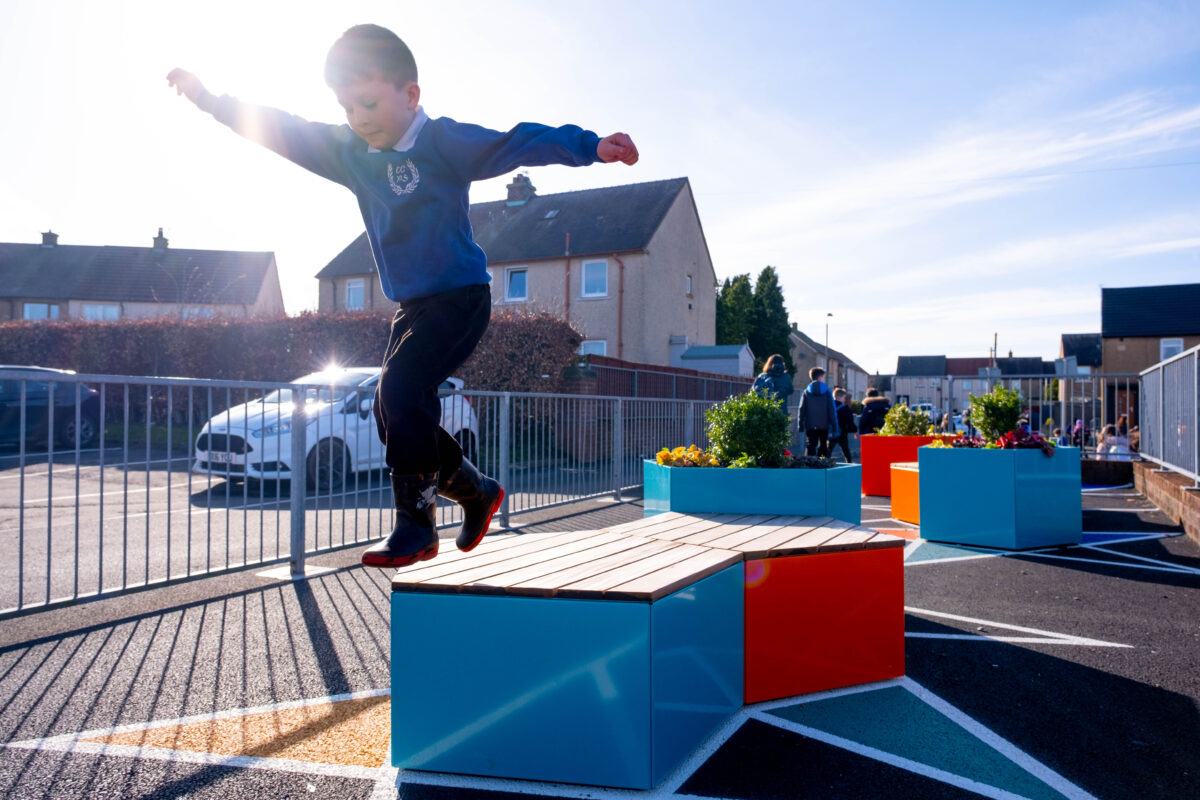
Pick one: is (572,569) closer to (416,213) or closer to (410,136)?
(416,213)

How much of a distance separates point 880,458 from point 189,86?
1021 cm

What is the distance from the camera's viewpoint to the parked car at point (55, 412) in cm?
415

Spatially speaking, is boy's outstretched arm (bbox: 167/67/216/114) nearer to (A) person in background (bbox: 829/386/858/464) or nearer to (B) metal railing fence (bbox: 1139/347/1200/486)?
(B) metal railing fence (bbox: 1139/347/1200/486)

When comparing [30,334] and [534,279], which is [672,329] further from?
[30,334]

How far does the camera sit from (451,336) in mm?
2488

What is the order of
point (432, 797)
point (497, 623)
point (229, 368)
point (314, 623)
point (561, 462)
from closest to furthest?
point (432, 797) → point (497, 623) → point (314, 623) → point (561, 462) → point (229, 368)

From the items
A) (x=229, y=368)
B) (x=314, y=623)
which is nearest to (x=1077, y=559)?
(x=314, y=623)

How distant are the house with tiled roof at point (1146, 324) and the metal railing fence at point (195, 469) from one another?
4634 centimetres

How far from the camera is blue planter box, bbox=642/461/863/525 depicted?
5.02 meters

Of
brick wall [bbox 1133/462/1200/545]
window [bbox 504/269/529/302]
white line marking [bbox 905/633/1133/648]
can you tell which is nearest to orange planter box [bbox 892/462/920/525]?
brick wall [bbox 1133/462/1200/545]

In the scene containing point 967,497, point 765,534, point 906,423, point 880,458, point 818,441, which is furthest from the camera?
point 818,441

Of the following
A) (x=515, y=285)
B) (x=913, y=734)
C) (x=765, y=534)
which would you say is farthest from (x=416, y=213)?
(x=515, y=285)

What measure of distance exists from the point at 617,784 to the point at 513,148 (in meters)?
2.05

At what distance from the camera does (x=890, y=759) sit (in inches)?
104
